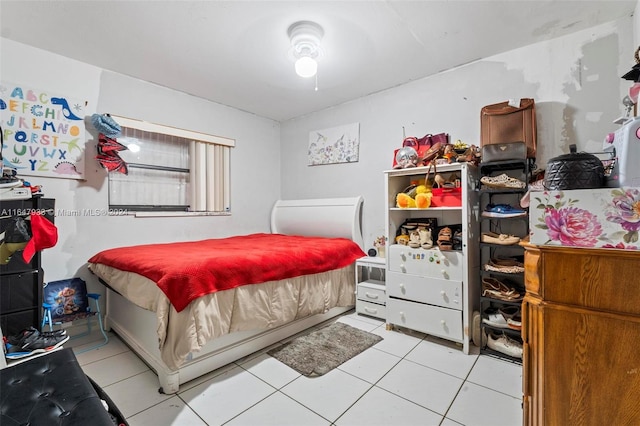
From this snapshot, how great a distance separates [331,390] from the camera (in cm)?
171

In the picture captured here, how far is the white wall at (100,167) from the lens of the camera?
242 cm

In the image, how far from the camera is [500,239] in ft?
6.91

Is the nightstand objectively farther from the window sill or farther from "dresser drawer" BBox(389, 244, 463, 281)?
the window sill

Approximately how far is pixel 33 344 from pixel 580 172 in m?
2.89

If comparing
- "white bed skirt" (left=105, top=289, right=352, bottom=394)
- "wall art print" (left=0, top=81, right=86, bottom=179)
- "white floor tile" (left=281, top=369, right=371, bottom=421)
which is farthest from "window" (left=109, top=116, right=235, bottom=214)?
"white floor tile" (left=281, top=369, right=371, bottom=421)

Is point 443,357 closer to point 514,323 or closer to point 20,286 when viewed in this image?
point 514,323

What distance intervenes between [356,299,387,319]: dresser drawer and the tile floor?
0.56 m

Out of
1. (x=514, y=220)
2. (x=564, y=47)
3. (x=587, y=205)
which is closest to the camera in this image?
(x=587, y=205)

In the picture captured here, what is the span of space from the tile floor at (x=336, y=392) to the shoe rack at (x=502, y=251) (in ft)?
0.68

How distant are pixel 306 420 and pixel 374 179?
Result: 2.50 metres

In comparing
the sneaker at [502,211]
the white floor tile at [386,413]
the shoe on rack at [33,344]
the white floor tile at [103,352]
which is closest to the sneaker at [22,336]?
the shoe on rack at [33,344]

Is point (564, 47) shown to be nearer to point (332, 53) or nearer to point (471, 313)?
point (332, 53)

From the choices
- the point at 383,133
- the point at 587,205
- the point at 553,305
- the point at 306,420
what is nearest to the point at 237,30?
the point at 383,133

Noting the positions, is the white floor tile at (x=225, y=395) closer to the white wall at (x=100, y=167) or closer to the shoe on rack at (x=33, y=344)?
the shoe on rack at (x=33, y=344)
